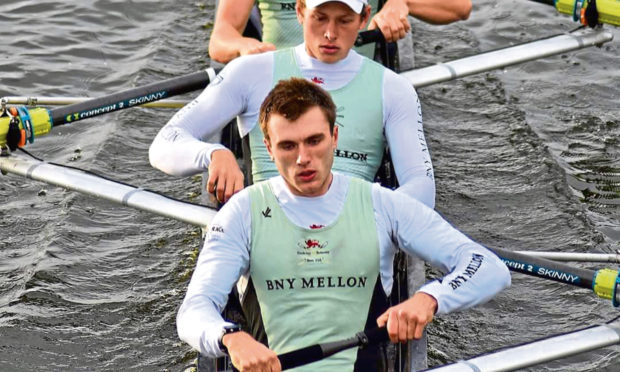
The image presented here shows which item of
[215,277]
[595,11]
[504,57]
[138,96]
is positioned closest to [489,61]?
[504,57]

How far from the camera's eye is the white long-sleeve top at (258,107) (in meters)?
5.35

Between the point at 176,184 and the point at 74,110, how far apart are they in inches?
62.9

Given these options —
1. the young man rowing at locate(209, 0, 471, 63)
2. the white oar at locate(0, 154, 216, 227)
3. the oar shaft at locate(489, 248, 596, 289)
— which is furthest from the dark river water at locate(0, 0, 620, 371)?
the young man rowing at locate(209, 0, 471, 63)

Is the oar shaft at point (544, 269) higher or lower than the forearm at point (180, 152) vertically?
lower

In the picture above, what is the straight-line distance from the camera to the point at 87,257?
694 cm

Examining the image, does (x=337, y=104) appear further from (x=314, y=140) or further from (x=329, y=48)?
(x=314, y=140)

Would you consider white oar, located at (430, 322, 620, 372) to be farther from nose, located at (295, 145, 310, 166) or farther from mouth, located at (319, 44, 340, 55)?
mouth, located at (319, 44, 340, 55)

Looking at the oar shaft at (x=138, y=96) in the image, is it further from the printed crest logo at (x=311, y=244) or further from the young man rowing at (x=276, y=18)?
the printed crest logo at (x=311, y=244)

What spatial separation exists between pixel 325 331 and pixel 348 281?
0.21 metres

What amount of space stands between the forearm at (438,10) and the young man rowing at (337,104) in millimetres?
1064

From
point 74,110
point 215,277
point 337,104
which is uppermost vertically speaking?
point 337,104

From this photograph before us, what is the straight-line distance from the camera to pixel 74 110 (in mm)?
6191

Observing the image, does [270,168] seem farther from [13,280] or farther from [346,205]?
[13,280]

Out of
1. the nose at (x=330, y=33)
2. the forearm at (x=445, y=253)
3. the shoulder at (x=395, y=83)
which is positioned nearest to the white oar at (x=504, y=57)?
the shoulder at (x=395, y=83)
